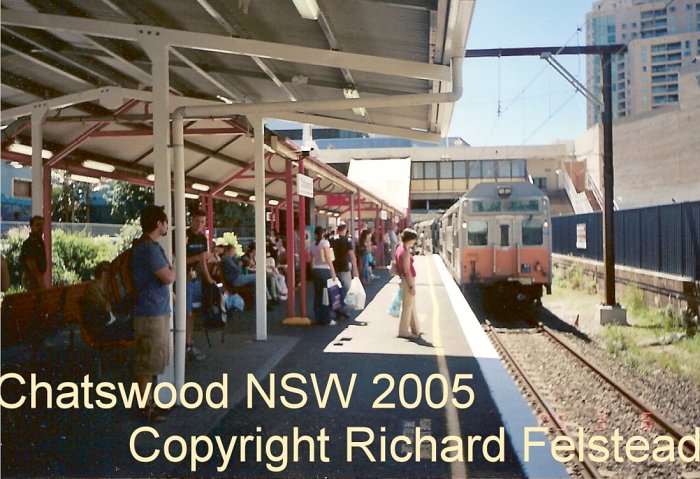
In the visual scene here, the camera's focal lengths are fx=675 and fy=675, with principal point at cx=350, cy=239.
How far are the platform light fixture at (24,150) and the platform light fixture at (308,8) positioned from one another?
4.04 meters

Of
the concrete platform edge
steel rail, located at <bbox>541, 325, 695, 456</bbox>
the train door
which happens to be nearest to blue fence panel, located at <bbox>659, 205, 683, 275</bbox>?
Answer: the train door

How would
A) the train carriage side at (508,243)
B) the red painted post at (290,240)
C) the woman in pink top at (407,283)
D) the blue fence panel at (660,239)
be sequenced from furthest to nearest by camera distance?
the train carriage side at (508,243) < the blue fence panel at (660,239) < the red painted post at (290,240) < the woman in pink top at (407,283)

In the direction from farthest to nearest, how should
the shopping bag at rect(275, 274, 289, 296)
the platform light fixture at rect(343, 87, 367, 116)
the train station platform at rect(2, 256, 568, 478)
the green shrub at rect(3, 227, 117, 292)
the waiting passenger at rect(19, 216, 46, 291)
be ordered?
the green shrub at rect(3, 227, 117, 292) < the shopping bag at rect(275, 274, 289, 296) < the platform light fixture at rect(343, 87, 367, 116) < the waiting passenger at rect(19, 216, 46, 291) < the train station platform at rect(2, 256, 568, 478)

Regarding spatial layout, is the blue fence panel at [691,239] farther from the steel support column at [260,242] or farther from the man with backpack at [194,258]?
the man with backpack at [194,258]

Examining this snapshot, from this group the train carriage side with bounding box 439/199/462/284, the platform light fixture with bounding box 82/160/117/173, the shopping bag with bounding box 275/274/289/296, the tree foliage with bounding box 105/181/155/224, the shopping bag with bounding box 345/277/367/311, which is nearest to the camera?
the platform light fixture with bounding box 82/160/117/173

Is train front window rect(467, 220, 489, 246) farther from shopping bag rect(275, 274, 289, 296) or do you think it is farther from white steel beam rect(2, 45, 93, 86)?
white steel beam rect(2, 45, 93, 86)

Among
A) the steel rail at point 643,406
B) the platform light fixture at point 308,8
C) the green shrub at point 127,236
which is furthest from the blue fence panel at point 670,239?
the green shrub at point 127,236

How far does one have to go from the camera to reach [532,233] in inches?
604

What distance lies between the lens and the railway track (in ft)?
17.3

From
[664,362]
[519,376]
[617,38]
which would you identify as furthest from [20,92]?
[617,38]

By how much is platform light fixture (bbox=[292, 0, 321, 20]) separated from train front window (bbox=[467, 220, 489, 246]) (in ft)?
34.1

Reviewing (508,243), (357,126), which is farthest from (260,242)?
(508,243)

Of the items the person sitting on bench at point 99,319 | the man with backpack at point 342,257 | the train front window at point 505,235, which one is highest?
the train front window at point 505,235

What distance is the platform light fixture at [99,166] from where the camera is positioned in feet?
30.5
